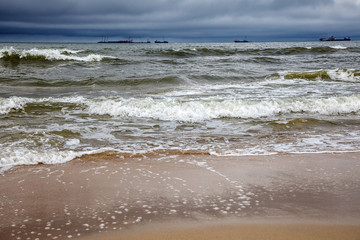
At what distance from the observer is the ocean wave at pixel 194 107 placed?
25.0 feet

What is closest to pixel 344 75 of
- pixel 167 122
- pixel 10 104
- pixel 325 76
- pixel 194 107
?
pixel 325 76

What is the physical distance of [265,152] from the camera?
485cm

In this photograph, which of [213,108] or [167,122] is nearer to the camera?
[167,122]

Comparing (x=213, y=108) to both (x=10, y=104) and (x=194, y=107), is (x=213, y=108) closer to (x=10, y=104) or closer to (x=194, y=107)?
(x=194, y=107)

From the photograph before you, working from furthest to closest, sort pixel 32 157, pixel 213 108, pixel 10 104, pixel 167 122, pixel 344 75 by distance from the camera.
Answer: pixel 344 75
pixel 10 104
pixel 213 108
pixel 167 122
pixel 32 157

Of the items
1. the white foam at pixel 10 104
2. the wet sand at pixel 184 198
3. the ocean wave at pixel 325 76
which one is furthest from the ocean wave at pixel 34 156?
the ocean wave at pixel 325 76

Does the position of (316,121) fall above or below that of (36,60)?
below

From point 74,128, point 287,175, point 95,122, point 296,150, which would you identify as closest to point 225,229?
point 287,175

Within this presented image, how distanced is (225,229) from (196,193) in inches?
29.6

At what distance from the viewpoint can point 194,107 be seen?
311 inches

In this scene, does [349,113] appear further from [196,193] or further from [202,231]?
[202,231]

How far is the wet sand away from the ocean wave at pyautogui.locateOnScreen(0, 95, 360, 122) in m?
3.13

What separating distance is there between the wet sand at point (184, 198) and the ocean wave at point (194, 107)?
3130 millimetres

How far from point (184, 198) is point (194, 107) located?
4841 millimetres
